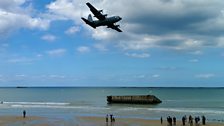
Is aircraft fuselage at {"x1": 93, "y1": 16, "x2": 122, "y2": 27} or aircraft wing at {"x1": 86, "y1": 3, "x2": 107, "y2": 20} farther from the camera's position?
aircraft fuselage at {"x1": 93, "y1": 16, "x2": 122, "y2": 27}

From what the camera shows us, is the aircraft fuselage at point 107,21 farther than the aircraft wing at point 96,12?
Yes

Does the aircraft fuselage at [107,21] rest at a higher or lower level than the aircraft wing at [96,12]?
lower

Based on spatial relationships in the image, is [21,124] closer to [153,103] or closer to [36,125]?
→ [36,125]

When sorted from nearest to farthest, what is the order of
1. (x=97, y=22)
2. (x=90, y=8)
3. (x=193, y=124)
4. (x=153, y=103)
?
(x=90, y=8)
(x=97, y=22)
(x=193, y=124)
(x=153, y=103)

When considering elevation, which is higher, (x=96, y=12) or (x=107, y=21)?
(x=96, y=12)

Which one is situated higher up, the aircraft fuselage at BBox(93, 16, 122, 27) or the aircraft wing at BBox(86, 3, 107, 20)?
the aircraft wing at BBox(86, 3, 107, 20)

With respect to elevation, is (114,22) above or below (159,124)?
above

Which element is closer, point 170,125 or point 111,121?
point 170,125

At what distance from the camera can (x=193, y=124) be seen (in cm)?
4419

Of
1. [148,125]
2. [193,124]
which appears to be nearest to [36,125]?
[148,125]

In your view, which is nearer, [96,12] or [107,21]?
[96,12]

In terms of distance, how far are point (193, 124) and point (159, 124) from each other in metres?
4.42

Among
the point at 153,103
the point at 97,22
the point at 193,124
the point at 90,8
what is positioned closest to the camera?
the point at 90,8

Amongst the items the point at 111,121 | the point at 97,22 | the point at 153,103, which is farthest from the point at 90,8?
the point at 153,103
